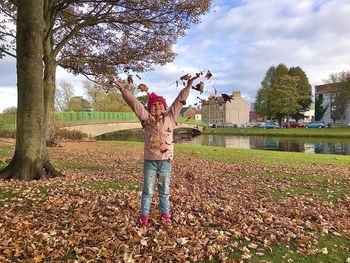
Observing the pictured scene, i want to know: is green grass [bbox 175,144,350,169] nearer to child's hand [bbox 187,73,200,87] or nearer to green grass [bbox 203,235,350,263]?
green grass [bbox 203,235,350,263]

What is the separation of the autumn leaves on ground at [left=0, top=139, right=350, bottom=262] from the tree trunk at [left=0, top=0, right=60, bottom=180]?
0.74 meters

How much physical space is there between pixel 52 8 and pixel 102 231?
14035 mm

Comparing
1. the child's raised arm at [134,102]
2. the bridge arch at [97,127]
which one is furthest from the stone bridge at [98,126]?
the child's raised arm at [134,102]

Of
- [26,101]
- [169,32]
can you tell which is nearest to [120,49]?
[169,32]

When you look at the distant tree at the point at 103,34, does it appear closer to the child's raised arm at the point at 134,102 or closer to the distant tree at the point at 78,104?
the child's raised arm at the point at 134,102

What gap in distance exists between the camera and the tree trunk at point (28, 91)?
9055mm

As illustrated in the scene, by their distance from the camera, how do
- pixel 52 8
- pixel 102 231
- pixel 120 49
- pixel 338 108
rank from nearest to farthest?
pixel 102 231 → pixel 52 8 → pixel 120 49 → pixel 338 108

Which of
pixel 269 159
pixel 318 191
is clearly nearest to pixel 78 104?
pixel 269 159

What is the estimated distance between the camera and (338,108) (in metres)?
79.8

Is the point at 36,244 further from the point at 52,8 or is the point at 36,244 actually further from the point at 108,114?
the point at 108,114

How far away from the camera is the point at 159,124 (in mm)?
5805

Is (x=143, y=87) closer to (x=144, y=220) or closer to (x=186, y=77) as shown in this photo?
(x=186, y=77)

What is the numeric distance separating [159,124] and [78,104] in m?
68.7

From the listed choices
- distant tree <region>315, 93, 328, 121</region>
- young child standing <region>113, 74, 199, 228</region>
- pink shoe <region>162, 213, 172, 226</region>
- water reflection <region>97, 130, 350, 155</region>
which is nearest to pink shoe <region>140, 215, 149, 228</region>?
young child standing <region>113, 74, 199, 228</region>
